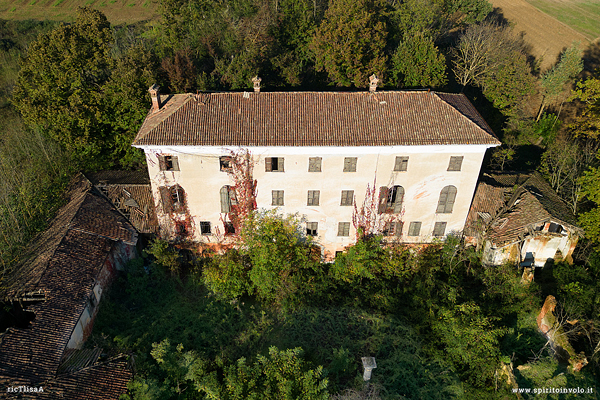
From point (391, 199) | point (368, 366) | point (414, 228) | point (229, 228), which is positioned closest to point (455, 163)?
point (391, 199)

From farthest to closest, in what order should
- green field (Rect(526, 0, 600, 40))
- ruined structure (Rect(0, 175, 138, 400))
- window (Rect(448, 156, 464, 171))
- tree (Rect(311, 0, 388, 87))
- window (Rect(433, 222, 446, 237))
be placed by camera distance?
green field (Rect(526, 0, 600, 40))
tree (Rect(311, 0, 388, 87))
window (Rect(433, 222, 446, 237))
window (Rect(448, 156, 464, 171))
ruined structure (Rect(0, 175, 138, 400))

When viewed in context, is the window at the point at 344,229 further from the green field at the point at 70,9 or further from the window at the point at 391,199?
the green field at the point at 70,9

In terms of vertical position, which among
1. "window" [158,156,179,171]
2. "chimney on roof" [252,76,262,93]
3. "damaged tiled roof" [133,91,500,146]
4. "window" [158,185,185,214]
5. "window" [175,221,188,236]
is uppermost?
"chimney on roof" [252,76,262,93]

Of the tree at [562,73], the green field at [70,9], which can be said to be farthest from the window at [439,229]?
the green field at [70,9]

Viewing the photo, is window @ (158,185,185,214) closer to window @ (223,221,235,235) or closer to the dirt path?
window @ (223,221,235,235)

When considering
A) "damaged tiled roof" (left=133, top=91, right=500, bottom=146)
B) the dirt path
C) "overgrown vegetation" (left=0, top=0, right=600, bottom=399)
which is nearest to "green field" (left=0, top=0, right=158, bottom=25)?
"overgrown vegetation" (left=0, top=0, right=600, bottom=399)

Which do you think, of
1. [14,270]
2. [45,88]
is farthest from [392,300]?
[45,88]
